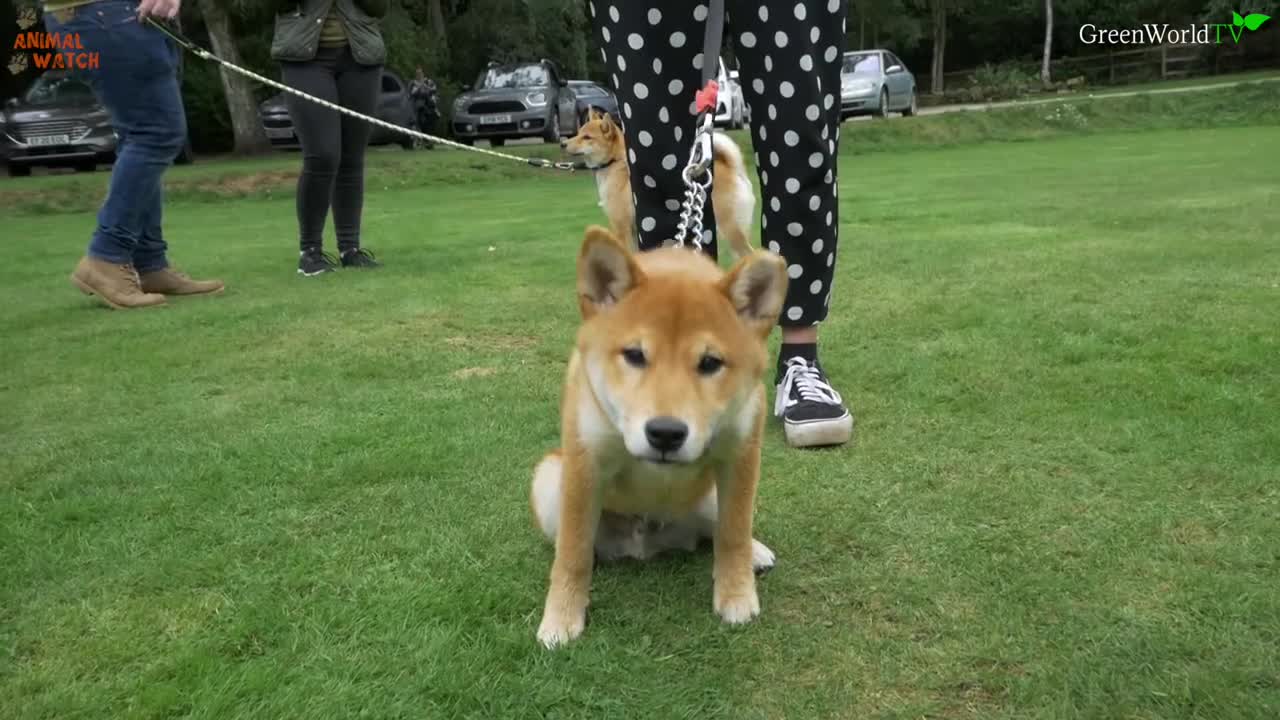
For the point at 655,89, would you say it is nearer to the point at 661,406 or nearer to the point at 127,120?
the point at 661,406

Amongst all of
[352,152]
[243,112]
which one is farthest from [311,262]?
[243,112]

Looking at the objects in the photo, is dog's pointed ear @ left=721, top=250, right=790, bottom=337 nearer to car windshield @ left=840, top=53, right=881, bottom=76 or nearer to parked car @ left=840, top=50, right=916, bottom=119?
parked car @ left=840, top=50, right=916, bottom=119

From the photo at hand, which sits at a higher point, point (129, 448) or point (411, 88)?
point (411, 88)

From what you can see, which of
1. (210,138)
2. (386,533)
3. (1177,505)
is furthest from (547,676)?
(210,138)

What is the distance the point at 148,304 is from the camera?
4922mm

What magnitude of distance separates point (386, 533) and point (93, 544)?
2.10 feet

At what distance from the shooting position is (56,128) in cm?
1619

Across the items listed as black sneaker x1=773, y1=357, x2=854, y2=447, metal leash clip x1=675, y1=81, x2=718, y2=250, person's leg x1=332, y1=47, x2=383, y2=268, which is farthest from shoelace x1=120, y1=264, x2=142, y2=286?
black sneaker x1=773, y1=357, x2=854, y2=447

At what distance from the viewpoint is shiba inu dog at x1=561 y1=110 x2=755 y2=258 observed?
583 centimetres

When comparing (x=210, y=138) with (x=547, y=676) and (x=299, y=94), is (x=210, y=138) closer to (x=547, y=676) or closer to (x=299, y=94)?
(x=299, y=94)

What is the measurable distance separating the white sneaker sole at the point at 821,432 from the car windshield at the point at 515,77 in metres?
18.5

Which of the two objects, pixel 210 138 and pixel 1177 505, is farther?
pixel 210 138

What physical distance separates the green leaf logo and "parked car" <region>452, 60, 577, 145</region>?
26889mm

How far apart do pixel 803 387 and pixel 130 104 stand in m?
3.74
